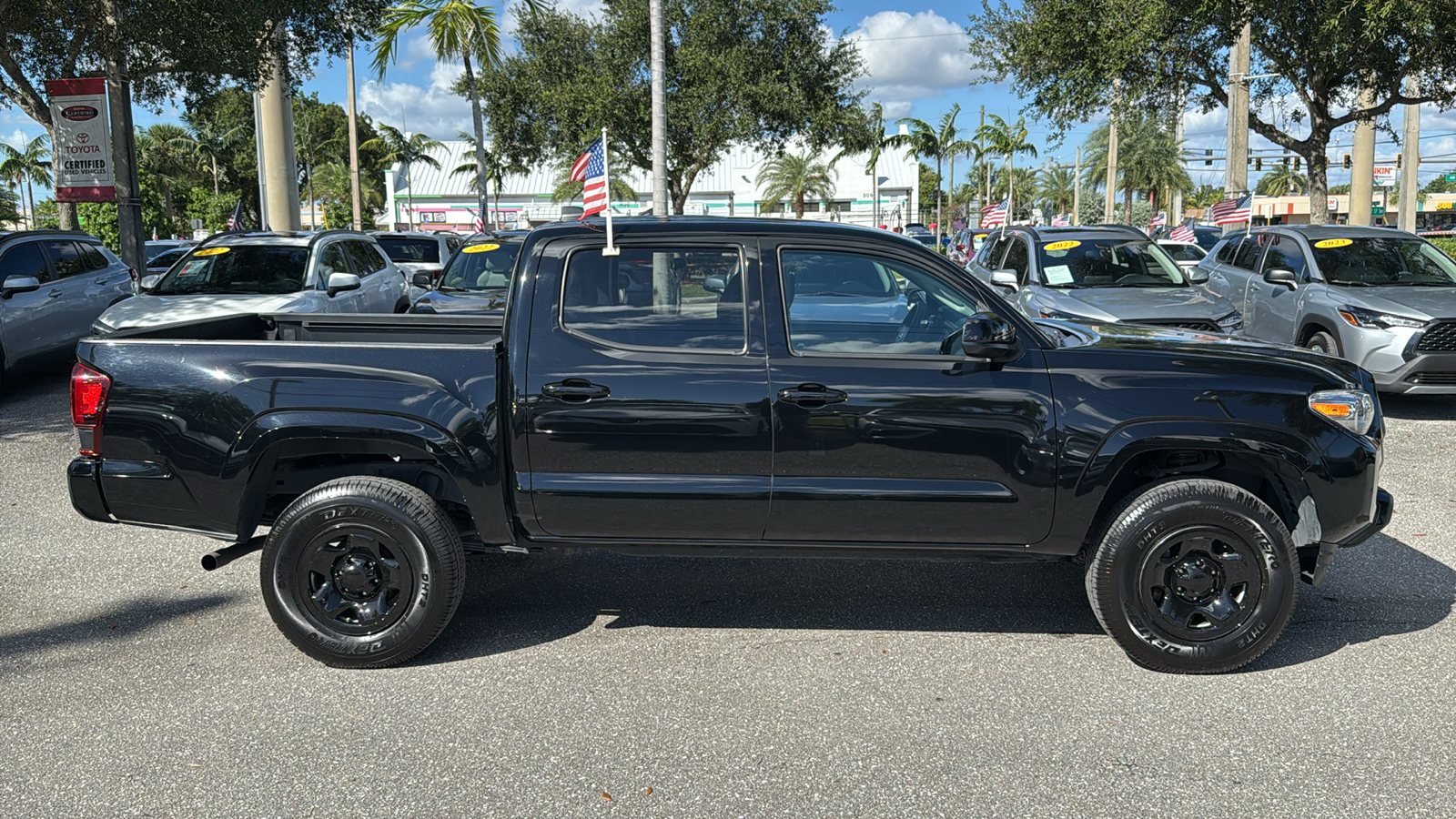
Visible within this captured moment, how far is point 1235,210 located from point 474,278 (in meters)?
14.4

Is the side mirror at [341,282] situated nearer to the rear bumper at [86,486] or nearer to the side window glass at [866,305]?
the rear bumper at [86,486]

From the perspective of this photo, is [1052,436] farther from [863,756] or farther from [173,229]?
[173,229]

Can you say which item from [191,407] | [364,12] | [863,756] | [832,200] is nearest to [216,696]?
[191,407]

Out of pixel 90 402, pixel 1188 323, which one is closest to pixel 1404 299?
pixel 1188 323

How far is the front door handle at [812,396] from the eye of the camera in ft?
13.9

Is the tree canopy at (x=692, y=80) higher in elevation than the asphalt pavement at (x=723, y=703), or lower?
higher

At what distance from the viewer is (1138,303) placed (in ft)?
35.3

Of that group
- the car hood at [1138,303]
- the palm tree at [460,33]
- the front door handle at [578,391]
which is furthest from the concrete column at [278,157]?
the front door handle at [578,391]

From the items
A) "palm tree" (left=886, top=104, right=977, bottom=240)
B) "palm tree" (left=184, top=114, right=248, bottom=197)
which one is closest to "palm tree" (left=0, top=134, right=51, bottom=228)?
"palm tree" (left=184, top=114, right=248, bottom=197)

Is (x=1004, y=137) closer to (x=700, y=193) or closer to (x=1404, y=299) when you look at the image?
(x=700, y=193)

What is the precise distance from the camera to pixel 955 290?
175 inches

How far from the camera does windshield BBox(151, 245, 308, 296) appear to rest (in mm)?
11219

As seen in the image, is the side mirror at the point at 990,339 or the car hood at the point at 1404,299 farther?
the car hood at the point at 1404,299

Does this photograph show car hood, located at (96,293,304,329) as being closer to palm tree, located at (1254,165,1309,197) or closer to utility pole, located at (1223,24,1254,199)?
utility pole, located at (1223,24,1254,199)
